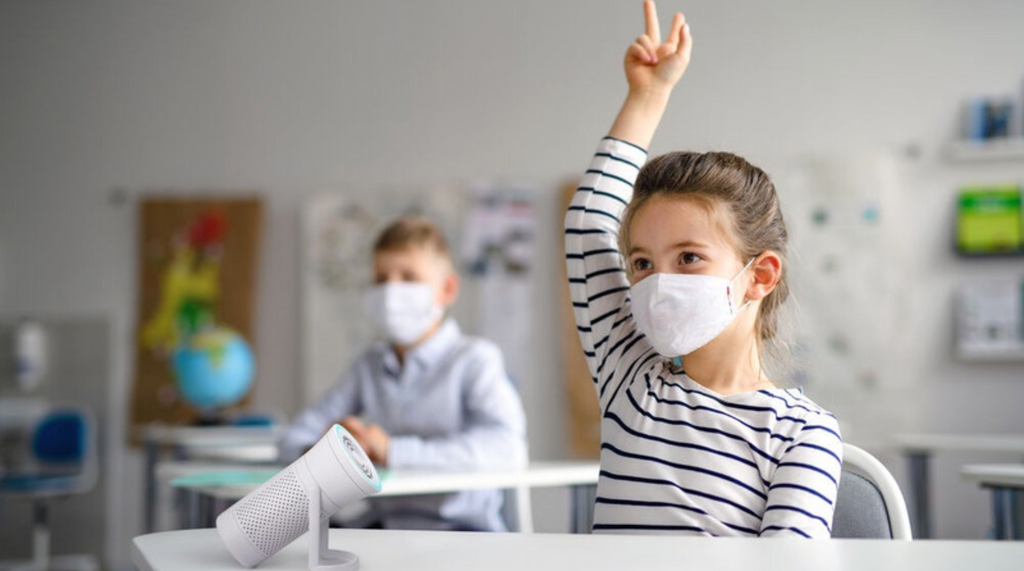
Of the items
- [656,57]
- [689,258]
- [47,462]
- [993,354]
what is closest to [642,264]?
[689,258]

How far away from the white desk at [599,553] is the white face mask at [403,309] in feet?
4.62

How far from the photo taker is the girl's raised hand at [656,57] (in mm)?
1296

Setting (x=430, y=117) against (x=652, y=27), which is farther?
(x=430, y=117)

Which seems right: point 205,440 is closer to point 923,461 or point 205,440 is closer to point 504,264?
point 504,264

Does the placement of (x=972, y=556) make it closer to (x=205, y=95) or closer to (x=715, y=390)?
(x=715, y=390)

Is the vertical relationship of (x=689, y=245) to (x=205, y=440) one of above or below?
above

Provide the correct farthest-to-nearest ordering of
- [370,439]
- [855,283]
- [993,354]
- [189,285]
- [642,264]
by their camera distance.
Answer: [189,285] → [855,283] → [993,354] → [370,439] → [642,264]

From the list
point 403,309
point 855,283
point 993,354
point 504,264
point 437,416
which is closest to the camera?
point 437,416

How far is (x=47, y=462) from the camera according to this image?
4.84 meters

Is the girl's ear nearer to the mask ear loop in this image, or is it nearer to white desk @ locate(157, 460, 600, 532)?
the mask ear loop

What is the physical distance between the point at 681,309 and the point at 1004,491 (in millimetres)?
1501

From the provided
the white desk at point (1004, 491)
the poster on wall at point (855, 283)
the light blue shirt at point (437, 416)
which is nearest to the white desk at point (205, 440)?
the light blue shirt at point (437, 416)

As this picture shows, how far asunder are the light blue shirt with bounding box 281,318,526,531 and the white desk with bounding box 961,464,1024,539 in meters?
0.96

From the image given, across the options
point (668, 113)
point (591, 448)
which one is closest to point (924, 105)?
point (668, 113)
